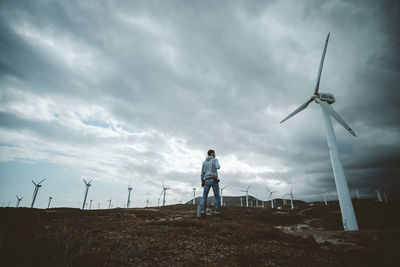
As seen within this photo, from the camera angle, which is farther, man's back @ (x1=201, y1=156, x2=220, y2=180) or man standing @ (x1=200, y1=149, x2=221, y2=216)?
man's back @ (x1=201, y1=156, x2=220, y2=180)

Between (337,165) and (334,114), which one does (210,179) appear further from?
(334,114)

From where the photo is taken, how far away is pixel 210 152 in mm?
10250

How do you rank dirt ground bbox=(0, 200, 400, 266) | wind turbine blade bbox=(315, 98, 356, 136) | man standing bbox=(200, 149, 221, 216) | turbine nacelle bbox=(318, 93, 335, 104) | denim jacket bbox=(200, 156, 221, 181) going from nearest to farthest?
1. dirt ground bbox=(0, 200, 400, 266)
2. man standing bbox=(200, 149, 221, 216)
3. denim jacket bbox=(200, 156, 221, 181)
4. wind turbine blade bbox=(315, 98, 356, 136)
5. turbine nacelle bbox=(318, 93, 335, 104)

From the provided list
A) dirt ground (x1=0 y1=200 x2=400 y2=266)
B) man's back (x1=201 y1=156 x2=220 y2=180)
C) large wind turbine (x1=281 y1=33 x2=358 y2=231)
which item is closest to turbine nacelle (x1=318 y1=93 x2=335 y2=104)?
large wind turbine (x1=281 y1=33 x2=358 y2=231)

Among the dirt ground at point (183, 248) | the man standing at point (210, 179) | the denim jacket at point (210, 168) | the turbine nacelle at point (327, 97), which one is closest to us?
the dirt ground at point (183, 248)

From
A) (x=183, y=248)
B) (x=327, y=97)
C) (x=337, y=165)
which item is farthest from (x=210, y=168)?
(x=327, y=97)

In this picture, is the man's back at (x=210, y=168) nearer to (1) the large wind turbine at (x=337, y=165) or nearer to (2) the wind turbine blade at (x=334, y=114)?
(1) the large wind turbine at (x=337, y=165)

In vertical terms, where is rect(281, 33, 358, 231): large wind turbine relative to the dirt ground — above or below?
above

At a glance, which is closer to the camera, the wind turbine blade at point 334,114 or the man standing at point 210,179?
the man standing at point 210,179

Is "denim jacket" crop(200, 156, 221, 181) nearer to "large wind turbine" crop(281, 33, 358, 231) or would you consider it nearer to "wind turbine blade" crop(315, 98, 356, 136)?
"large wind turbine" crop(281, 33, 358, 231)

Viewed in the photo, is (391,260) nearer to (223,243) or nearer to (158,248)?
(223,243)

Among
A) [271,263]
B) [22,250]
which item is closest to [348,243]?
[271,263]

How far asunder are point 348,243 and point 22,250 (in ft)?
28.6

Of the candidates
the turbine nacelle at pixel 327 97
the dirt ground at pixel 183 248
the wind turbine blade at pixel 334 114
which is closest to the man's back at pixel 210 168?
the dirt ground at pixel 183 248
